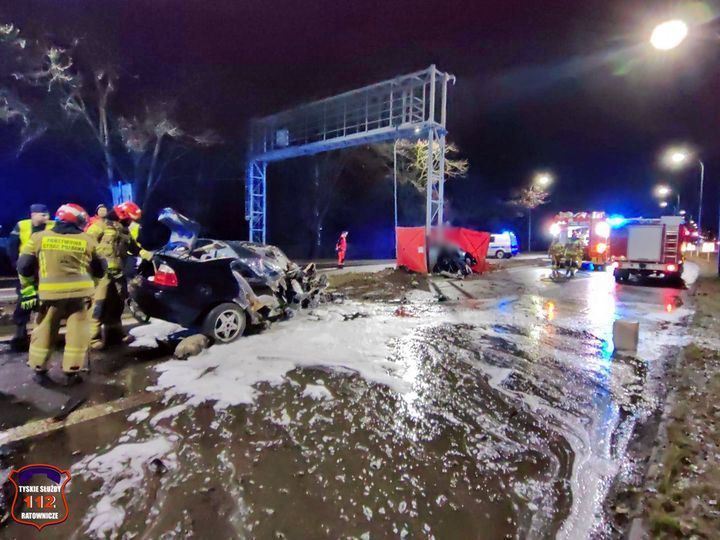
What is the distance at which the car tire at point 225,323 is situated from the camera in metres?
5.30

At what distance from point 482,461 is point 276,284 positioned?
4.39m

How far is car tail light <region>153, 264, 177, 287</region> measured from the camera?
5.11m

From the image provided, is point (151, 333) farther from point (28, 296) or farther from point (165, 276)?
point (28, 296)

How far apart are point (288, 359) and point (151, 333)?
2.43 metres

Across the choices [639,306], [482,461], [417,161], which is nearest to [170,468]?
[482,461]

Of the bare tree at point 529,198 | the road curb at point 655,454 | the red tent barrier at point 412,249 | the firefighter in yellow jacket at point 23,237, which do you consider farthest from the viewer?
the bare tree at point 529,198

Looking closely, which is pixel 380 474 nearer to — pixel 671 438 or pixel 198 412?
pixel 198 412

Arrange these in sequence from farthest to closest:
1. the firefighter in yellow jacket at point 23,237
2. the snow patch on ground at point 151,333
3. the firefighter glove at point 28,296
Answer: the snow patch on ground at point 151,333
the firefighter in yellow jacket at point 23,237
the firefighter glove at point 28,296

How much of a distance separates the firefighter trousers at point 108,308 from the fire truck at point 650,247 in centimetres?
1586

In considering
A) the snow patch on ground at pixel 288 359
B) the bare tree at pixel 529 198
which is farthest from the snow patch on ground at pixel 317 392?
the bare tree at pixel 529 198

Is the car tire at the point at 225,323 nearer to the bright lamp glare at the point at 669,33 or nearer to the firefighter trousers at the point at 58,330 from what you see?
the firefighter trousers at the point at 58,330

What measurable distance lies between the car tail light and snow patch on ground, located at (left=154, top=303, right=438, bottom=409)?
3.15 feet

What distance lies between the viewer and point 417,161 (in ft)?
95.5

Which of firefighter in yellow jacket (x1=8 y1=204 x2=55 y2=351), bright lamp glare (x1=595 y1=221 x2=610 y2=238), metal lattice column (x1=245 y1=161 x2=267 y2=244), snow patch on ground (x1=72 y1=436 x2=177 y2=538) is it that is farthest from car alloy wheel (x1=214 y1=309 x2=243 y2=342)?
bright lamp glare (x1=595 y1=221 x2=610 y2=238)
